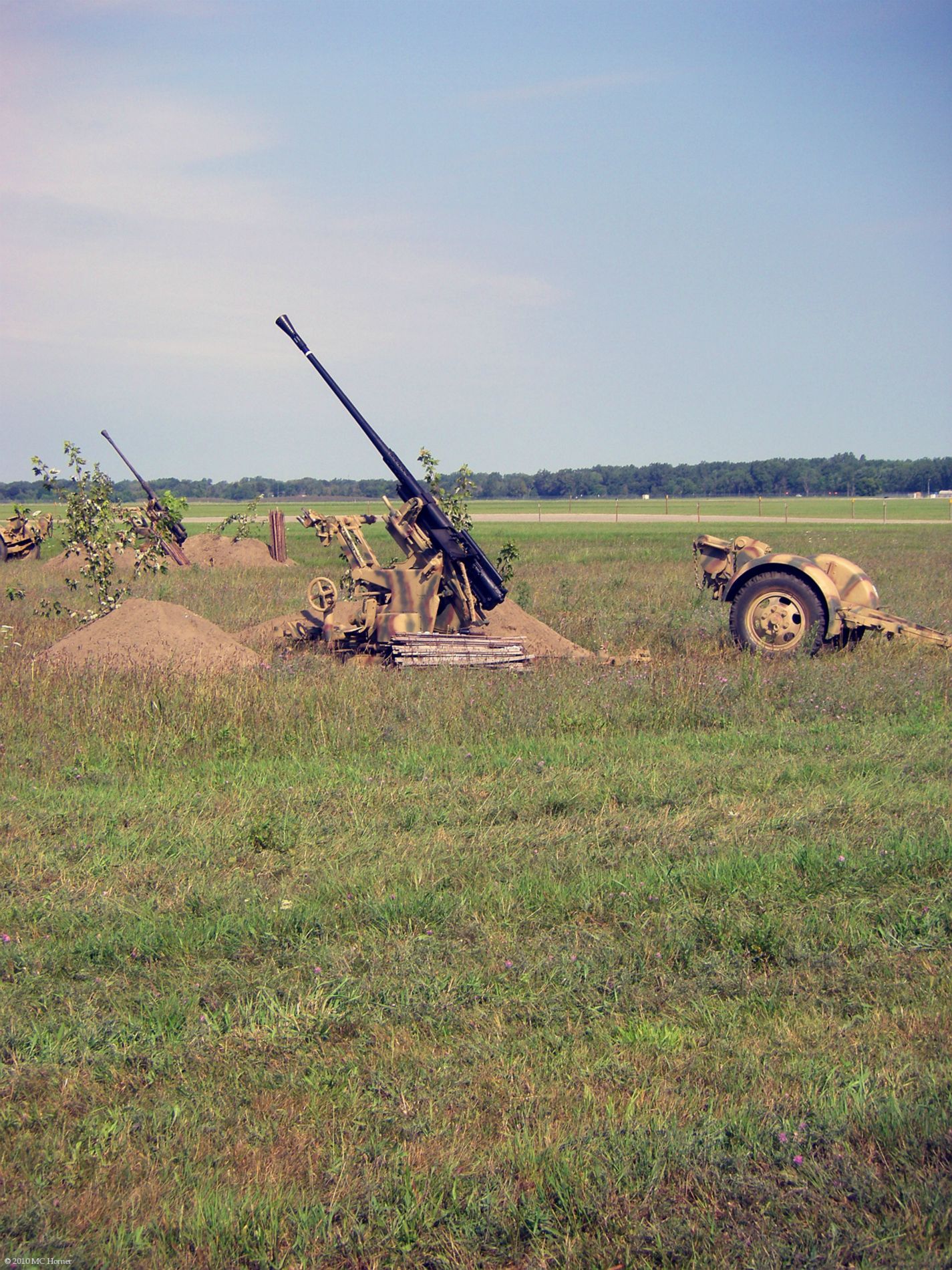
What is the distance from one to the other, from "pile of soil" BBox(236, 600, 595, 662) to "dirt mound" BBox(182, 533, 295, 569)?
14565mm

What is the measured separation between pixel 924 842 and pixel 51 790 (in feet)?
16.9

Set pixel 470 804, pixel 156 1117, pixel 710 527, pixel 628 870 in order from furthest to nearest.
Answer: pixel 710 527, pixel 470 804, pixel 628 870, pixel 156 1117

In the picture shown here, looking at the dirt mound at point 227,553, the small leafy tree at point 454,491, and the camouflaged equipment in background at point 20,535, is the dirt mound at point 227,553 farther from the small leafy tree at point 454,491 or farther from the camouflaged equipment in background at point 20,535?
the small leafy tree at point 454,491

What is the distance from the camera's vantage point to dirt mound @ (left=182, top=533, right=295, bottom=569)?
29531mm

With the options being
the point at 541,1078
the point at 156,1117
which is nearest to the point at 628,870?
the point at 541,1078

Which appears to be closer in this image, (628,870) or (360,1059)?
(360,1059)

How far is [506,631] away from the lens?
44.7ft

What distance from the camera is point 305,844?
19.8 feet

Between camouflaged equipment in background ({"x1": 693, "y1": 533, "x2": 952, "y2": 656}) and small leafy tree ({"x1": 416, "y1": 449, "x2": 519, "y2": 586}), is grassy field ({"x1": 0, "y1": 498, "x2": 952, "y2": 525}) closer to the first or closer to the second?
small leafy tree ({"x1": 416, "y1": 449, "x2": 519, "y2": 586})

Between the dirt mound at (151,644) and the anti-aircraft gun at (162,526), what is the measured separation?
2.20 metres

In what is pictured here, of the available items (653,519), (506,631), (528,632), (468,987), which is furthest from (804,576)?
(653,519)

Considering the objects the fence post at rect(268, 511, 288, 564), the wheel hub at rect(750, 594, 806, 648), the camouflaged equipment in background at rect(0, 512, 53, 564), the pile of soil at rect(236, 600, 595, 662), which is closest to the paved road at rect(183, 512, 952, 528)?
the camouflaged equipment in background at rect(0, 512, 53, 564)

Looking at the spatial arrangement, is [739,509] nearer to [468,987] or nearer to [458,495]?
[458,495]

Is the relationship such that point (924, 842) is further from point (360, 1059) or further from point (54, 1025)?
point (54, 1025)
